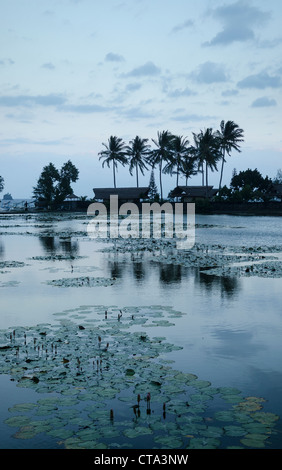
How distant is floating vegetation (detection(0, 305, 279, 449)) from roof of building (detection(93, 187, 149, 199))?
307ft

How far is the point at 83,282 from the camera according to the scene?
14844 mm

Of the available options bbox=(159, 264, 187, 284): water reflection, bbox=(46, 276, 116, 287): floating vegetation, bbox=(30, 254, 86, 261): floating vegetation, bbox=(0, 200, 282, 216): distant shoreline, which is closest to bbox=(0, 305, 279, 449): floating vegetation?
bbox=(46, 276, 116, 287): floating vegetation

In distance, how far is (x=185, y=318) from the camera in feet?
34.7

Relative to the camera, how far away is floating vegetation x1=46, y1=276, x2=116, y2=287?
14.5 meters

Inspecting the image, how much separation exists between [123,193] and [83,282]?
88767 millimetres

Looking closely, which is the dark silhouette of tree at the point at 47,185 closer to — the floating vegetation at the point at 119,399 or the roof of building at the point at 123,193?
the roof of building at the point at 123,193

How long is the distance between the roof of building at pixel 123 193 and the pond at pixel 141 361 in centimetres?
8637

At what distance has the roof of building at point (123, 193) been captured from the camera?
336ft

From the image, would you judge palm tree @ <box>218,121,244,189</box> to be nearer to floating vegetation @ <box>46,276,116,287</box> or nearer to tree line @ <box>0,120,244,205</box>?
tree line @ <box>0,120,244,205</box>

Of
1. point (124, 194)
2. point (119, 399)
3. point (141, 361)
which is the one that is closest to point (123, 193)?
point (124, 194)

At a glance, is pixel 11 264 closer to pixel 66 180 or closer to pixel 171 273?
pixel 171 273

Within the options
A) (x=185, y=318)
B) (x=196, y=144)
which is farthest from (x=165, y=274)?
(x=196, y=144)

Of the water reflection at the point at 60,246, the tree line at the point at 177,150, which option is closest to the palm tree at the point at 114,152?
the tree line at the point at 177,150
